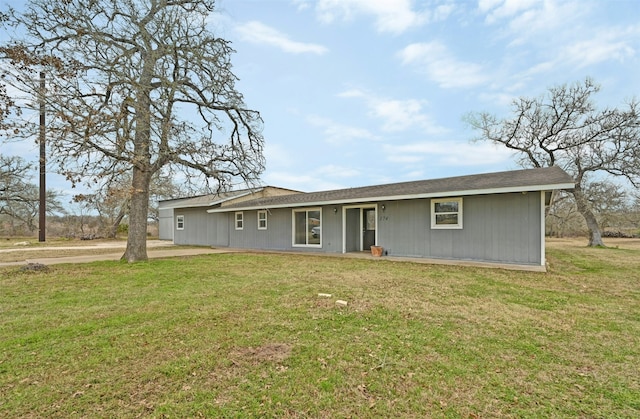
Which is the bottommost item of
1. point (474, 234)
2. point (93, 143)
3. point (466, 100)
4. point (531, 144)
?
point (474, 234)

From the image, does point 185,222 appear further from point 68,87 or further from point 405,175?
point 405,175

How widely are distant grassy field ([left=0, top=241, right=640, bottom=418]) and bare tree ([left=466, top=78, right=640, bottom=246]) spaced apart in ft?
50.0

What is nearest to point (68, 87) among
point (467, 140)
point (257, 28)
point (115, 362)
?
point (257, 28)

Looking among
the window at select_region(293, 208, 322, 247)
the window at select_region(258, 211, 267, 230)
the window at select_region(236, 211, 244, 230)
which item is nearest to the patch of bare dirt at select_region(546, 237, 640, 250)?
the window at select_region(293, 208, 322, 247)

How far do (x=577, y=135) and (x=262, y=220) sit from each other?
18452 mm

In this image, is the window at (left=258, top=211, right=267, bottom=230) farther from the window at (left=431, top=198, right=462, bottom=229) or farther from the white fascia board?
the window at (left=431, top=198, right=462, bottom=229)

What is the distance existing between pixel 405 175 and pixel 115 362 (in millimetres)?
24913

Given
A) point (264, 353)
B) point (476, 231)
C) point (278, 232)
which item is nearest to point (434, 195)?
point (476, 231)

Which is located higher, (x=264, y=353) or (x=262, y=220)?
(x=262, y=220)

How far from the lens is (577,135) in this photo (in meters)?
18.3

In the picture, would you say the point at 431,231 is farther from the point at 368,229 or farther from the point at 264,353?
the point at 264,353

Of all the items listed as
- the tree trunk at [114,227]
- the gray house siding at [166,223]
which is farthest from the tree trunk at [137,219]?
the tree trunk at [114,227]

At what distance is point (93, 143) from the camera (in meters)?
7.70

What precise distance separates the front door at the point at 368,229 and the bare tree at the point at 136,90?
4.73m
